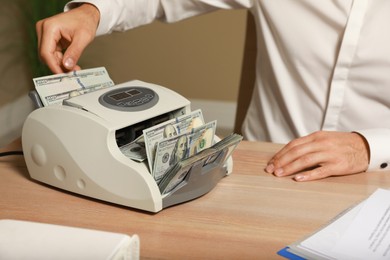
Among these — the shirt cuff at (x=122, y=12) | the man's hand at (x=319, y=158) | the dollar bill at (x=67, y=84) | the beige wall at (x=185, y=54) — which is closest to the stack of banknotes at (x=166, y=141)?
the dollar bill at (x=67, y=84)

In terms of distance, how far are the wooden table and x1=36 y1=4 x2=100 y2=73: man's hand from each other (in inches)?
8.9

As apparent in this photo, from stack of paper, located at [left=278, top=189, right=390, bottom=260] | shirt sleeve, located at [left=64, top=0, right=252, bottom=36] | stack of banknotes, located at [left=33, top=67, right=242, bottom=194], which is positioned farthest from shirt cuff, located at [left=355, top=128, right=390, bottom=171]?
shirt sleeve, located at [left=64, top=0, right=252, bottom=36]

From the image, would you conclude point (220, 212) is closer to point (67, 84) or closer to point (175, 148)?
point (175, 148)

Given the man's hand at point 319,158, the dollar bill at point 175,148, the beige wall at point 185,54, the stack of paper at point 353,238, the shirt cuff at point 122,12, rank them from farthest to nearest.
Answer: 1. the beige wall at point 185,54
2. the shirt cuff at point 122,12
3. the man's hand at point 319,158
4. the dollar bill at point 175,148
5. the stack of paper at point 353,238

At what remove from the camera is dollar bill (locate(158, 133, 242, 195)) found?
0.96 m

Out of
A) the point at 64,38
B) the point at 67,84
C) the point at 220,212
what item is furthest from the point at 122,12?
the point at 220,212

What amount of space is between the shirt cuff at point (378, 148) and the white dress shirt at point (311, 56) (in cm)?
10

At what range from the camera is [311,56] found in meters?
1.52

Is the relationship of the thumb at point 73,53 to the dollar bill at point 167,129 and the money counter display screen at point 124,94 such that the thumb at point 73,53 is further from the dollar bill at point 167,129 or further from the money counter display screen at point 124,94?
the dollar bill at point 167,129

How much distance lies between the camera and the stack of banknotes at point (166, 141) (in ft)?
3.19

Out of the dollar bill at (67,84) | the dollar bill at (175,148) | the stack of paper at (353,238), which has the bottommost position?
the stack of paper at (353,238)

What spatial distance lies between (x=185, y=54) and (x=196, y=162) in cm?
265

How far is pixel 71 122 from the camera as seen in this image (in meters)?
1.01

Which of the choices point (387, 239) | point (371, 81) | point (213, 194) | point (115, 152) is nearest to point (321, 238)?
point (387, 239)
